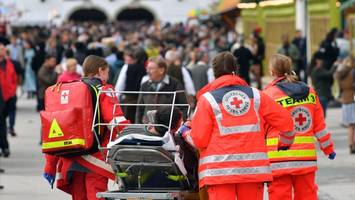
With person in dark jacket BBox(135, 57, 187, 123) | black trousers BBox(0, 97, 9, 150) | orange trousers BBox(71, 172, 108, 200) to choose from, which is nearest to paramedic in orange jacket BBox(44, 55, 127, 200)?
orange trousers BBox(71, 172, 108, 200)

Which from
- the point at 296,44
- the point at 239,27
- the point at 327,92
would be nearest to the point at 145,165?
the point at 327,92

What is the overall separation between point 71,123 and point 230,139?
4.81 ft

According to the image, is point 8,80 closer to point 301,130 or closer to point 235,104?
point 301,130

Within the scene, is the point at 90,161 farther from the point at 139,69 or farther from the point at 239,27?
the point at 239,27

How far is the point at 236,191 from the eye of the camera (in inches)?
380

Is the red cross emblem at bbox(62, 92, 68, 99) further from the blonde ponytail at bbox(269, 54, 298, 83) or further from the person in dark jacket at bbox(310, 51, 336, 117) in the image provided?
the person in dark jacket at bbox(310, 51, 336, 117)

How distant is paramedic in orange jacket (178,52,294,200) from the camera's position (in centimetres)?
960

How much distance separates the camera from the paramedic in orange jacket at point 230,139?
31.5ft

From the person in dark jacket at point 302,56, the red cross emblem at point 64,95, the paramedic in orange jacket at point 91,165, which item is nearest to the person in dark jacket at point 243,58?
the person in dark jacket at point 302,56

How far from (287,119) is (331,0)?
2459 cm

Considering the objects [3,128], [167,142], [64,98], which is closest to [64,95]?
→ [64,98]

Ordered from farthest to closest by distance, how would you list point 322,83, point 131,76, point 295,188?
point 322,83 < point 131,76 < point 295,188

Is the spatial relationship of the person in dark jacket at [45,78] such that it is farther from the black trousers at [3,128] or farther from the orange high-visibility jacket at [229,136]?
the orange high-visibility jacket at [229,136]

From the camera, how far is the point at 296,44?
3409cm
